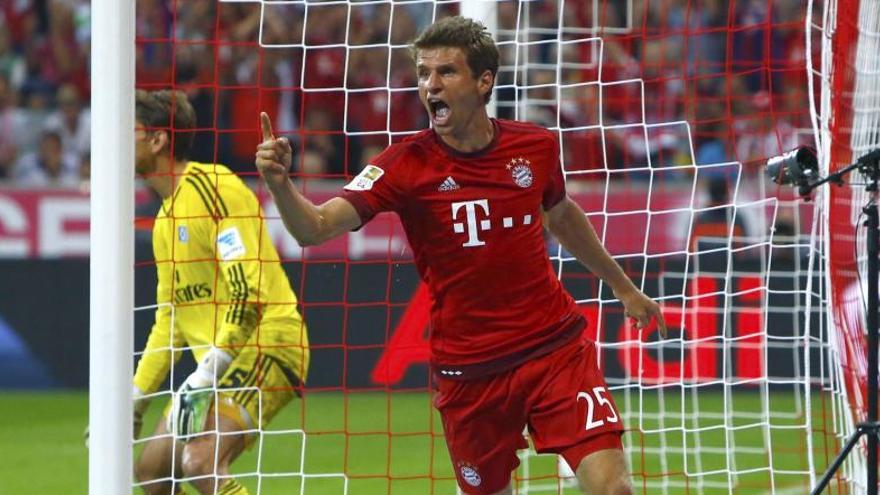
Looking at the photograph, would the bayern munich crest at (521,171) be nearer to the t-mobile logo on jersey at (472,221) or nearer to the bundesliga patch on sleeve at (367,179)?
the t-mobile logo on jersey at (472,221)

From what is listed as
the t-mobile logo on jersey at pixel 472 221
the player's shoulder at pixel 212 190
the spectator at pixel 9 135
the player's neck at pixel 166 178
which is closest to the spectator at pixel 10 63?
the spectator at pixel 9 135

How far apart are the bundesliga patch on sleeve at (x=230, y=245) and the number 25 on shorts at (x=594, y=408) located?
6.31ft

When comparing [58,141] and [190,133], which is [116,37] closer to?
[190,133]

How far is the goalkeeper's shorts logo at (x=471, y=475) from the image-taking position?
17.6 feet

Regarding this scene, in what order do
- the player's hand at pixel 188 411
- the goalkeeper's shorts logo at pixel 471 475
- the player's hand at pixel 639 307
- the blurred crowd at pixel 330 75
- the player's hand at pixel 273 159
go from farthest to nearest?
the blurred crowd at pixel 330 75
the player's hand at pixel 188 411
the player's hand at pixel 639 307
the goalkeeper's shorts logo at pixel 471 475
the player's hand at pixel 273 159

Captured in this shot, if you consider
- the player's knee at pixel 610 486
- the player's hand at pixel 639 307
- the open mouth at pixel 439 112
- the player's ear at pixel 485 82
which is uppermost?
the player's ear at pixel 485 82

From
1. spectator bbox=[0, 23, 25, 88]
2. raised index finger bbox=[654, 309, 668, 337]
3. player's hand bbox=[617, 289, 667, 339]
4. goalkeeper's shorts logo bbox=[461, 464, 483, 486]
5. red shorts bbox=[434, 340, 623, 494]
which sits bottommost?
goalkeeper's shorts logo bbox=[461, 464, 483, 486]

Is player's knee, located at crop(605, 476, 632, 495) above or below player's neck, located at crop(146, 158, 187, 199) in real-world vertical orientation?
below

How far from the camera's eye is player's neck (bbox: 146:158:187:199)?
266 inches

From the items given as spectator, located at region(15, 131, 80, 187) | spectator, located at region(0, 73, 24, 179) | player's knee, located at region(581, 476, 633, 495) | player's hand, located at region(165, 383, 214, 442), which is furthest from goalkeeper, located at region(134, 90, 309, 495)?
spectator, located at region(0, 73, 24, 179)

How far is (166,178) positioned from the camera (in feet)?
22.3

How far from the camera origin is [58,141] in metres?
15.1

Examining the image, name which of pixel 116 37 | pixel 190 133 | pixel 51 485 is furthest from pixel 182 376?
pixel 116 37

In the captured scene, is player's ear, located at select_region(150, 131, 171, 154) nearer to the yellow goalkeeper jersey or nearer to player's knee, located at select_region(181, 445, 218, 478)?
the yellow goalkeeper jersey
